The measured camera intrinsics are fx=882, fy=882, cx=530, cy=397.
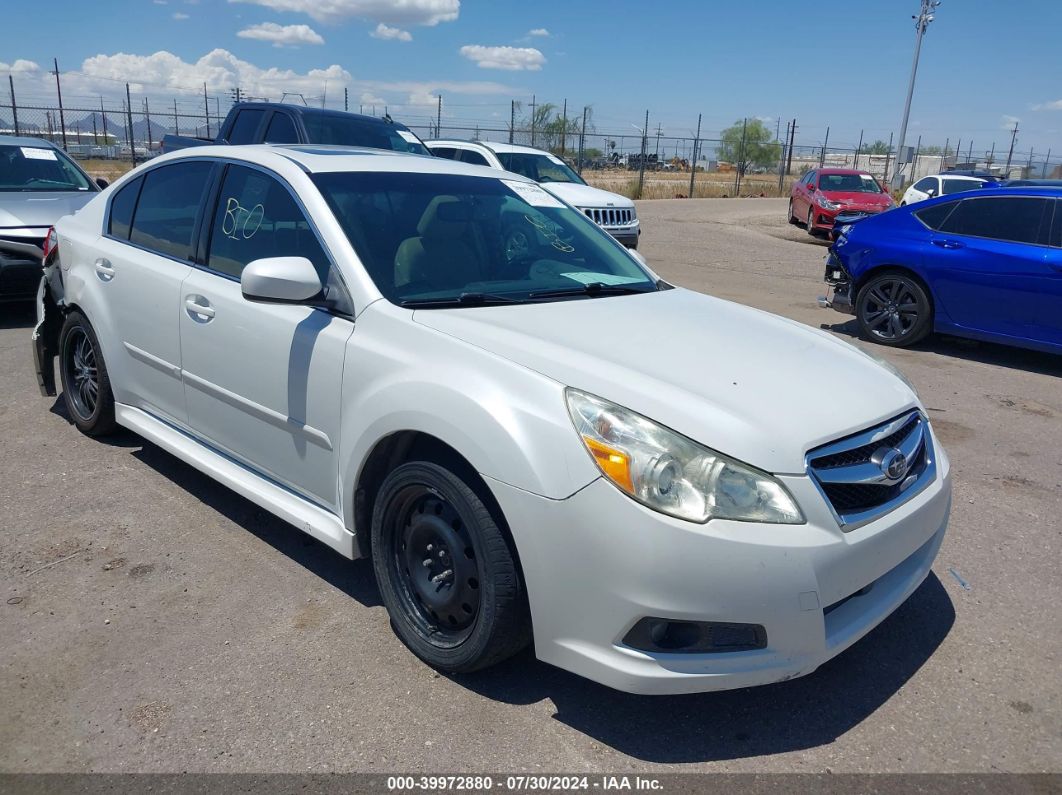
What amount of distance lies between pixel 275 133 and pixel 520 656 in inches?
324

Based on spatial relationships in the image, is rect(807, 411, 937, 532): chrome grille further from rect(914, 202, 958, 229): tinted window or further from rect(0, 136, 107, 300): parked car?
rect(0, 136, 107, 300): parked car

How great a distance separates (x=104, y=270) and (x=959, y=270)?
22.5ft

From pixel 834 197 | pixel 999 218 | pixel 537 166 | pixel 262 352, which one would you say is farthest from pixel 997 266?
pixel 834 197

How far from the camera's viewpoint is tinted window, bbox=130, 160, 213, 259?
415 centimetres

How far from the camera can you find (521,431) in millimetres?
2605

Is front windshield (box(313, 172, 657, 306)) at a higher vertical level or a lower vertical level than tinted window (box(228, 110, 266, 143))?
lower

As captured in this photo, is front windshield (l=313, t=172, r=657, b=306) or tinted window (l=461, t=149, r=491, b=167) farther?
tinted window (l=461, t=149, r=491, b=167)

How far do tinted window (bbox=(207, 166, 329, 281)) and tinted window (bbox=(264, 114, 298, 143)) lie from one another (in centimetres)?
607

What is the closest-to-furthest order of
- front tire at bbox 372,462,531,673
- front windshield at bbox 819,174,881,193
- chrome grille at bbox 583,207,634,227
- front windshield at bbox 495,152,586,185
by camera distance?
front tire at bbox 372,462,531,673 → chrome grille at bbox 583,207,634,227 → front windshield at bbox 495,152,586,185 → front windshield at bbox 819,174,881,193

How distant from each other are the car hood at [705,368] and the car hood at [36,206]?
249 inches

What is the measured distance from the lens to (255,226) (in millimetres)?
3783

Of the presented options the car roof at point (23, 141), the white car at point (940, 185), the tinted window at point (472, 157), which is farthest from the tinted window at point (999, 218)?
the car roof at point (23, 141)

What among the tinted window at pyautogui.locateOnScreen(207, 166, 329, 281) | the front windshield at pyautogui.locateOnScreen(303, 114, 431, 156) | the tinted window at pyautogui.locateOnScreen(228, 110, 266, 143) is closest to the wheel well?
the tinted window at pyautogui.locateOnScreen(207, 166, 329, 281)

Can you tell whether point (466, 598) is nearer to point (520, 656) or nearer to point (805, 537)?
point (520, 656)
